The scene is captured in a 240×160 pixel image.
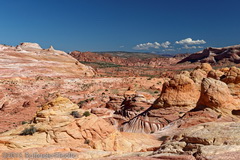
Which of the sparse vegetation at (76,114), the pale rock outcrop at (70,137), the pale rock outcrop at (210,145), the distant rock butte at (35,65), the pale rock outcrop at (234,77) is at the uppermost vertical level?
the distant rock butte at (35,65)

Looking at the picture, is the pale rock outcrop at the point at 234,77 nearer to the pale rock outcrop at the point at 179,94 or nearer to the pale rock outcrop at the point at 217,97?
the pale rock outcrop at the point at 179,94

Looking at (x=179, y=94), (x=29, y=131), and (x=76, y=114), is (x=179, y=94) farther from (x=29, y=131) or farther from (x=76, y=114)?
(x=29, y=131)

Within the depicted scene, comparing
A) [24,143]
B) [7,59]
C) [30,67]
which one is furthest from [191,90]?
[7,59]

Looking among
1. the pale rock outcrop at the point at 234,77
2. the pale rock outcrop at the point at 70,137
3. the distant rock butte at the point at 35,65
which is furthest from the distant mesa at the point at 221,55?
the pale rock outcrop at the point at 70,137

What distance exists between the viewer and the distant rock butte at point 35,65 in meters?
46.3

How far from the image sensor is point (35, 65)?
52.8m

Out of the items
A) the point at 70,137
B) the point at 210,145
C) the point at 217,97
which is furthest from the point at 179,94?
the point at 210,145

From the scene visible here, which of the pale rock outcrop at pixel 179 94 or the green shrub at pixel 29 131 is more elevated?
the pale rock outcrop at pixel 179 94

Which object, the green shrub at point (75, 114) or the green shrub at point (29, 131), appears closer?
the green shrub at point (29, 131)

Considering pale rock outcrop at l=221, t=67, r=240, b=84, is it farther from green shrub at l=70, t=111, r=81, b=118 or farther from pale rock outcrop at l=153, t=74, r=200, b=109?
green shrub at l=70, t=111, r=81, b=118

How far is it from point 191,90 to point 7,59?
50.0 metres

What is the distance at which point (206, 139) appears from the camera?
19.0 ft

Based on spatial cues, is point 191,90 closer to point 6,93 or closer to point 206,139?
point 206,139

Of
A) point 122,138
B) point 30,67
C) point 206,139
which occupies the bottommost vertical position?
point 122,138
